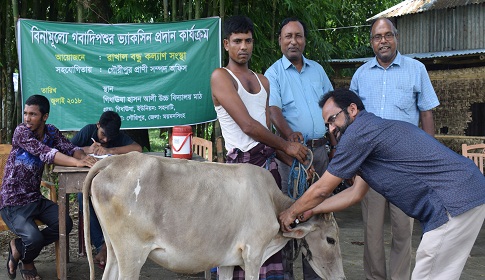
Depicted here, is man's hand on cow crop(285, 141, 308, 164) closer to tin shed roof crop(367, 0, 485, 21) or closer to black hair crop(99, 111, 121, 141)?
black hair crop(99, 111, 121, 141)

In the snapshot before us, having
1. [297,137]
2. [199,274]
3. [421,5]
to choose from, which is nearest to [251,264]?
[297,137]

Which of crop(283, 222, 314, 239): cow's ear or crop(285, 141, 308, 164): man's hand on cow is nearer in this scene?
crop(283, 222, 314, 239): cow's ear

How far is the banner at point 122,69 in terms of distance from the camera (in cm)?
643

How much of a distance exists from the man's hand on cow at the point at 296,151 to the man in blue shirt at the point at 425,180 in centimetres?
72

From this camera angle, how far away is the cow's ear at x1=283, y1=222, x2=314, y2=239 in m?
3.75

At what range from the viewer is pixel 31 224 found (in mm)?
4805

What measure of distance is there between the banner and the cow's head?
10.2 ft

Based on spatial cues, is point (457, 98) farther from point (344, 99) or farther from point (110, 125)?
point (344, 99)

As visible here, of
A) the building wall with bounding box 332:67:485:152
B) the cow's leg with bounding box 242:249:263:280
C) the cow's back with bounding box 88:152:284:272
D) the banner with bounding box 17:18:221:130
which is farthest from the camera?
the building wall with bounding box 332:67:485:152

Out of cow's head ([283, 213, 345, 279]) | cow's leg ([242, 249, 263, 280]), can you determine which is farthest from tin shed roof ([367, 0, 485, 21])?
cow's leg ([242, 249, 263, 280])

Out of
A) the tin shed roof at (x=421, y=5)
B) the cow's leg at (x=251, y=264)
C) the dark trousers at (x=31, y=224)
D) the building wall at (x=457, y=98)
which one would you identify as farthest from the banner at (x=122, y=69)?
the tin shed roof at (x=421, y=5)

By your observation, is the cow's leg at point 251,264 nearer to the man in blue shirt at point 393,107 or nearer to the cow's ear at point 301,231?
the cow's ear at point 301,231

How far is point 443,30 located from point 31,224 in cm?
961

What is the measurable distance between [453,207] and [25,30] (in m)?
4.84
